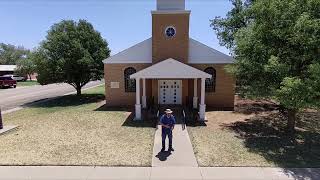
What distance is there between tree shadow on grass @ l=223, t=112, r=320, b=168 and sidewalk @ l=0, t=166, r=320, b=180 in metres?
1.04

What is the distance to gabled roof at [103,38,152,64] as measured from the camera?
22719mm

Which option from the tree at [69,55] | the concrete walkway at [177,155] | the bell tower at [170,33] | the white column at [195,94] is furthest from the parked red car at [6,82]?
the concrete walkway at [177,155]

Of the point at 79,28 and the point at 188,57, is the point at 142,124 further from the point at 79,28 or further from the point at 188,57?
the point at 79,28

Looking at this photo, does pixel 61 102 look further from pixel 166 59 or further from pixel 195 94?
pixel 195 94

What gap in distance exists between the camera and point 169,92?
2244cm

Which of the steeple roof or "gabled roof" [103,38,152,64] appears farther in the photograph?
"gabled roof" [103,38,152,64]

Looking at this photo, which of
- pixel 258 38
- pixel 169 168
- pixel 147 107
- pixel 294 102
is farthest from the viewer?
pixel 147 107

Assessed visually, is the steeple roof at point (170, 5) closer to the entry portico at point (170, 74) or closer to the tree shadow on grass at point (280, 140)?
the entry portico at point (170, 74)

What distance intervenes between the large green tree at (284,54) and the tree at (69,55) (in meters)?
17.1

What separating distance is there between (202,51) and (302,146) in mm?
11408

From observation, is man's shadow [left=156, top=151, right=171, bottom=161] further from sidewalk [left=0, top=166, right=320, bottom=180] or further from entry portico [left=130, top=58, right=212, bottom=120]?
entry portico [left=130, top=58, right=212, bottom=120]

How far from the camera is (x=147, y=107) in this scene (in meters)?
21.5

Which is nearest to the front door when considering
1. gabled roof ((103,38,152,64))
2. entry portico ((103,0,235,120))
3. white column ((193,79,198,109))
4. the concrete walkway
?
entry portico ((103,0,235,120))

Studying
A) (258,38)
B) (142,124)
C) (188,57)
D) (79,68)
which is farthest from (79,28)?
(258,38)
